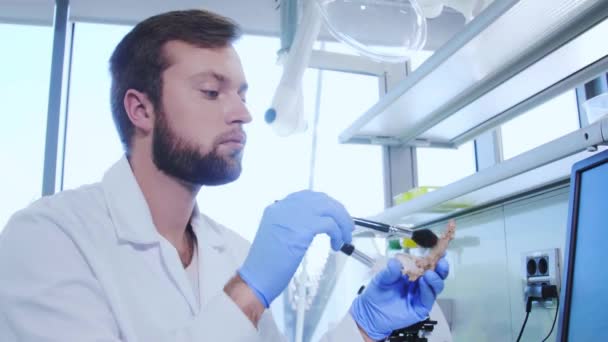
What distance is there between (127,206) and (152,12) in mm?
1422

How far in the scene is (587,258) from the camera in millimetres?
1103

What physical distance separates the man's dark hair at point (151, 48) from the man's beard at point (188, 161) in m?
0.08

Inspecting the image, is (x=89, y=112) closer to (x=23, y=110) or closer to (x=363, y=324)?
(x=23, y=110)

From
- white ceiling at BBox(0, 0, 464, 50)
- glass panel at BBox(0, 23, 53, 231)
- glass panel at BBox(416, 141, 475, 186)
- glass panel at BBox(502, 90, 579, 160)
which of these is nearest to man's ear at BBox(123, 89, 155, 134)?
glass panel at BBox(0, 23, 53, 231)

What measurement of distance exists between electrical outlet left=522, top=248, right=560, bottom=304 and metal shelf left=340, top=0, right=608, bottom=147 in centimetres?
44

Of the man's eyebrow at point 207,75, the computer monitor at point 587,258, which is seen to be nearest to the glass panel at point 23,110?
the man's eyebrow at point 207,75

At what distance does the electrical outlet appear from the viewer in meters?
1.34

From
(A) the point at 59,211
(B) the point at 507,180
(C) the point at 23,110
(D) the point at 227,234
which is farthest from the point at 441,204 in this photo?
(C) the point at 23,110

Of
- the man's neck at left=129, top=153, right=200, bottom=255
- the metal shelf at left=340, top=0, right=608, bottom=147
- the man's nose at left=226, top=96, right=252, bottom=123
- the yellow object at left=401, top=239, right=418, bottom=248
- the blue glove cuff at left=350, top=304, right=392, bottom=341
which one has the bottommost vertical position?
the blue glove cuff at left=350, top=304, right=392, bottom=341

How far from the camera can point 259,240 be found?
100cm

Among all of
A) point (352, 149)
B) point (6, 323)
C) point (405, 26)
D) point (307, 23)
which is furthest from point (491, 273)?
point (6, 323)

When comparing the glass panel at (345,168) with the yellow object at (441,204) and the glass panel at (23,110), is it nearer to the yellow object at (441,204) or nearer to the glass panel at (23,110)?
the yellow object at (441,204)

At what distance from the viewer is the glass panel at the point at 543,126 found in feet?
7.71

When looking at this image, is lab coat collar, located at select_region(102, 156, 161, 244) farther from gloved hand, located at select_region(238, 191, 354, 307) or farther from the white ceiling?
the white ceiling
